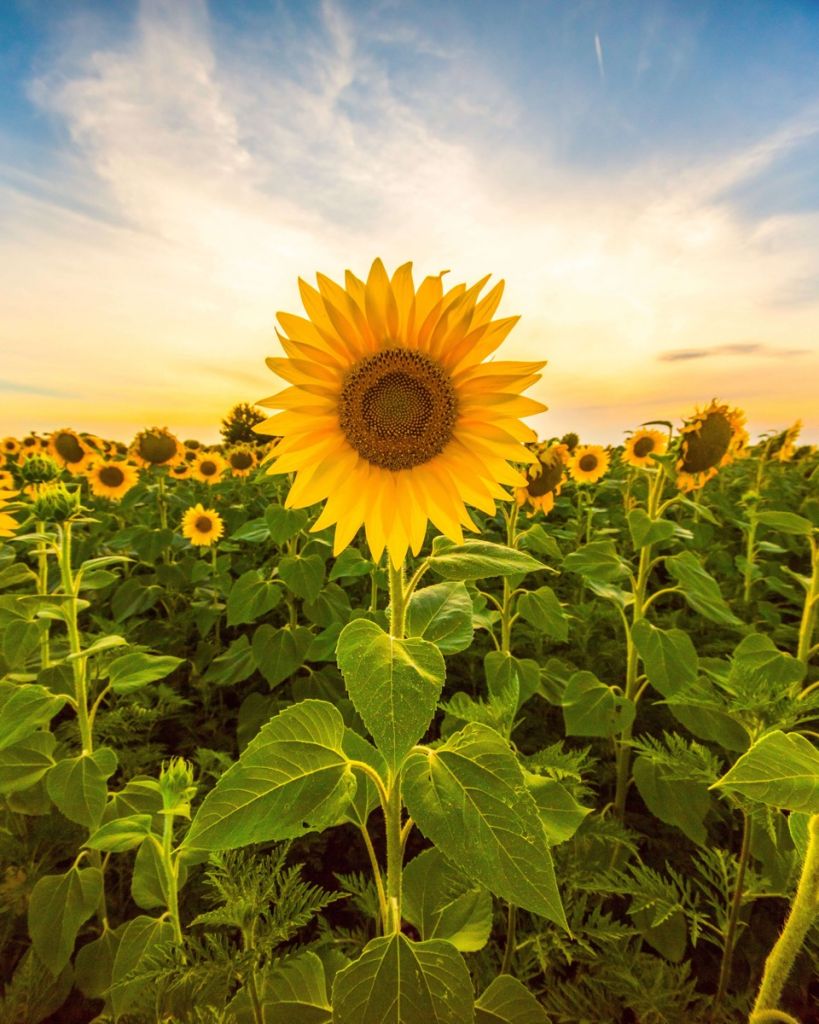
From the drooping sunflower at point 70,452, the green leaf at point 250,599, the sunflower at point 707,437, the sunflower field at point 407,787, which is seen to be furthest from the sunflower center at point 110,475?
the sunflower at point 707,437

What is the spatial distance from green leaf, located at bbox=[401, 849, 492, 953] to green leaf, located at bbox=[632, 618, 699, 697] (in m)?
1.07

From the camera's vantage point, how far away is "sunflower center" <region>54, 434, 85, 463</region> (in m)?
6.42

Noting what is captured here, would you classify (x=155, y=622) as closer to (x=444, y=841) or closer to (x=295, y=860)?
(x=295, y=860)

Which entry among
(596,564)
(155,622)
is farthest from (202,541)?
(596,564)

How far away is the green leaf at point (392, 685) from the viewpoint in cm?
96

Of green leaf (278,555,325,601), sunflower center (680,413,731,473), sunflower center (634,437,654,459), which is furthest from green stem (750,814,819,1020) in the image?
sunflower center (634,437,654,459)

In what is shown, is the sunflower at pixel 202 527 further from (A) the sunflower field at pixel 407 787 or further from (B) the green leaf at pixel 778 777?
(B) the green leaf at pixel 778 777

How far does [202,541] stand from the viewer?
509cm

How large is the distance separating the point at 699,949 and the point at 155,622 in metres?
3.51

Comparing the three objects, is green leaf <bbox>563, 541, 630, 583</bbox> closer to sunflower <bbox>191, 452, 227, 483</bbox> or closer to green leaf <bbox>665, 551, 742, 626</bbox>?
green leaf <bbox>665, 551, 742, 626</bbox>

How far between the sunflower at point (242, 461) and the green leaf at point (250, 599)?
3987 millimetres

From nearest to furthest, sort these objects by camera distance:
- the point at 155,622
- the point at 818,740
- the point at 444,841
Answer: the point at 444,841
the point at 818,740
the point at 155,622

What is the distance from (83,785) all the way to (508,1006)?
4.47ft

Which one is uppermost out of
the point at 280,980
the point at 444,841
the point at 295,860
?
the point at 444,841
